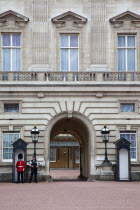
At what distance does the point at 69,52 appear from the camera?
3500cm

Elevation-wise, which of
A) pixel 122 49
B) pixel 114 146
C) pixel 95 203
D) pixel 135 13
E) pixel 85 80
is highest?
pixel 135 13

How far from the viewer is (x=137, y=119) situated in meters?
33.7

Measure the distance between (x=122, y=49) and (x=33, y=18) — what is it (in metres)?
6.02

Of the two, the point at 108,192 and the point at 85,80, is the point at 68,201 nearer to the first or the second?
the point at 108,192

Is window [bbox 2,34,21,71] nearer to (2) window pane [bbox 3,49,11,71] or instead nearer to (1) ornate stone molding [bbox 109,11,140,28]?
(2) window pane [bbox 3,49,11,71]

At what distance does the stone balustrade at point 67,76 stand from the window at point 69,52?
1061 mm

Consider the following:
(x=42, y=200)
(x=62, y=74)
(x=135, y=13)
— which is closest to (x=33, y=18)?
(x=62, y=74)

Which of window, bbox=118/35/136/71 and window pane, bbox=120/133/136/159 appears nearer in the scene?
window pane, bbox=120/133/136/159

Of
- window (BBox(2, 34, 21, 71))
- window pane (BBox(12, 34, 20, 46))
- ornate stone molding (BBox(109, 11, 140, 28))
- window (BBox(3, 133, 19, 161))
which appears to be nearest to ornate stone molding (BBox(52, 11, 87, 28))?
ornate stone molding (BBox(109, 11, 140, 28))

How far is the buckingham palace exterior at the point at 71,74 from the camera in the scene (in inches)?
1312

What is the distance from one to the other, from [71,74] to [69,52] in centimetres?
180

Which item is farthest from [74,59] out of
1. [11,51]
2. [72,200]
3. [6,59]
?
[72,200]

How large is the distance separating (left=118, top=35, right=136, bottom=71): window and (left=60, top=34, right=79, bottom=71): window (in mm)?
2785

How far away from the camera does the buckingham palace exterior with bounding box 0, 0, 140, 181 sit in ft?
109
